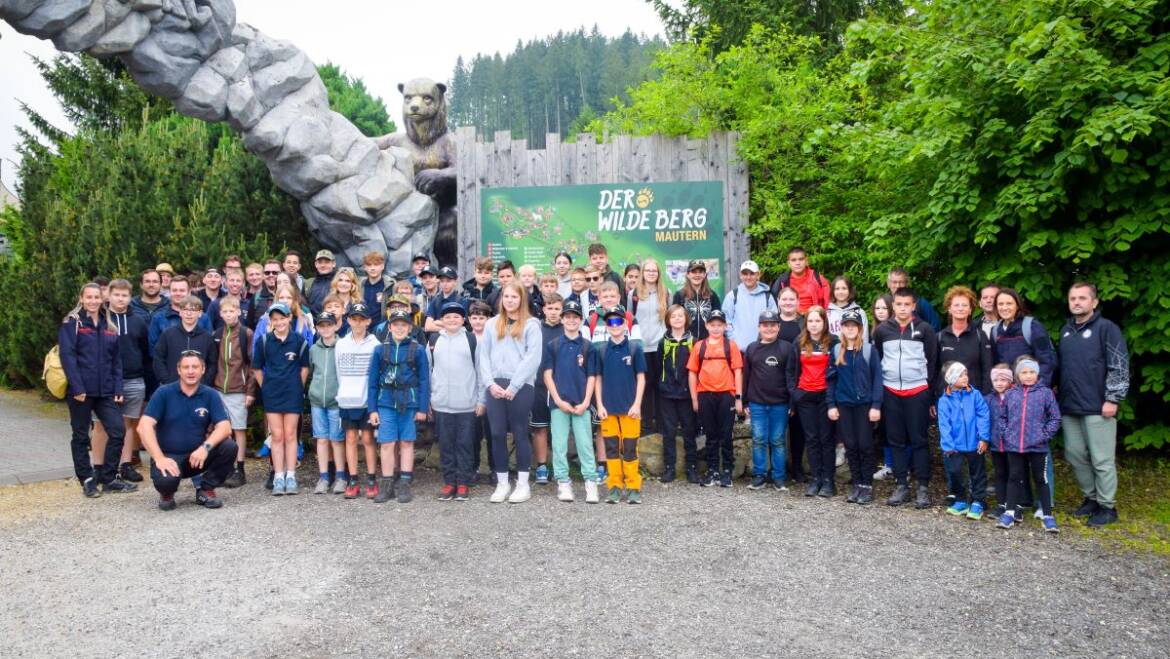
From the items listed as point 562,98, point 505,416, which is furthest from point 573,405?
point 562,98

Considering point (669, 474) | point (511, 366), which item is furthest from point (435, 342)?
point (669, 474)

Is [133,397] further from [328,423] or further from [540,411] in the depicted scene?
[540,411]

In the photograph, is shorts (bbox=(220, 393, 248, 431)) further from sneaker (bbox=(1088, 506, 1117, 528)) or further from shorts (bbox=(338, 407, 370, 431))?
sneaker (bbox=(1088, 506, 1117, 528))

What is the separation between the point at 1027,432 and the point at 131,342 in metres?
7.50

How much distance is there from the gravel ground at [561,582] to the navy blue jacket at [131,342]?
132 centimetres

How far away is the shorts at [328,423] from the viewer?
7176 mm

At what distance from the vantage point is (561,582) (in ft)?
16.3

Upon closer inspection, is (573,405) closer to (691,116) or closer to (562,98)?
(691,116)

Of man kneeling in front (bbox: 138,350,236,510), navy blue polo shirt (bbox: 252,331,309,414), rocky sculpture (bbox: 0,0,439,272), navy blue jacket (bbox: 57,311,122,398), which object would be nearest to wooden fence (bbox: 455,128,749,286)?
rocky sculpture (bbox: 0,0,439,272)

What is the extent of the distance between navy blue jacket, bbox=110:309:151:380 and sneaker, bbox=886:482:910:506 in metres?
6.65

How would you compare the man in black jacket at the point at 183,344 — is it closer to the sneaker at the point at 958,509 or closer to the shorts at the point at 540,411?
the shorts at the point at 540,411

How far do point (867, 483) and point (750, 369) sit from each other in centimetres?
134

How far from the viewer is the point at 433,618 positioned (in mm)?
4445

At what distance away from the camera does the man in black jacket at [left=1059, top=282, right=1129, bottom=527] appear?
620 cm
